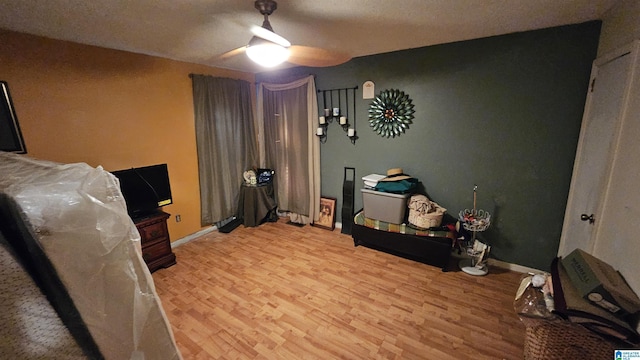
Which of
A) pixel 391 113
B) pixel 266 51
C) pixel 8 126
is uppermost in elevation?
pixel 266 51

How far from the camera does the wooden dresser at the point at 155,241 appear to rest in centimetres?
253

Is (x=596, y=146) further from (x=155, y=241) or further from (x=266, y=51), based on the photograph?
(x=155, y=241)

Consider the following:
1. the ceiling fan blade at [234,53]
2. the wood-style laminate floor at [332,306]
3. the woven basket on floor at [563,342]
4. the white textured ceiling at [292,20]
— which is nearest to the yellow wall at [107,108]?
the white textured ceiling at [292,20]

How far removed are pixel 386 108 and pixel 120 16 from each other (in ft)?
8.39

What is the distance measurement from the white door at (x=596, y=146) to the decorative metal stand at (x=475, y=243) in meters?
0.61

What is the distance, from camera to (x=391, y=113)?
9.70ft

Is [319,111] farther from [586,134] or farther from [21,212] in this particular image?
[21,212]

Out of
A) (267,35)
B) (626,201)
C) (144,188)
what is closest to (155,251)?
(144,188)

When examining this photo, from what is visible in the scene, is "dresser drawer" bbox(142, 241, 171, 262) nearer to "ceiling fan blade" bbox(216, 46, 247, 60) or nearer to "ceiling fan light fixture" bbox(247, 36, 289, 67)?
"ceiling fan blade" bbox(216, 46, 247, 60)

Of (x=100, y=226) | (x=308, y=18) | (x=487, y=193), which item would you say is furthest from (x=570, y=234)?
(x=100, y=226)

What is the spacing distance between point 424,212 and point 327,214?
57.2 inches

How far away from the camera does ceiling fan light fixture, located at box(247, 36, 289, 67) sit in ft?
4.99

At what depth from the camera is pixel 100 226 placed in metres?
0.51

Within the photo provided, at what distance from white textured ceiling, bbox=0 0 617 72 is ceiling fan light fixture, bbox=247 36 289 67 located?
0.92 ft
